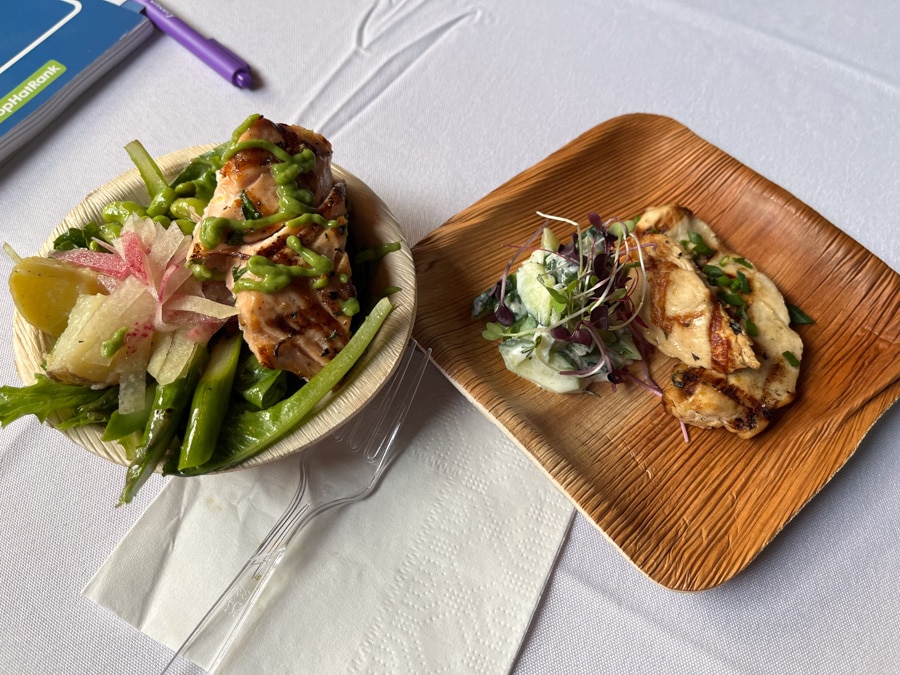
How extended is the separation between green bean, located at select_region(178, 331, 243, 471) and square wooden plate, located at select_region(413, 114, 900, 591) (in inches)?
18.6

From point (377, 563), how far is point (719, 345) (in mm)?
992

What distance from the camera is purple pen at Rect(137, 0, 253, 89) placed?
7.25ft

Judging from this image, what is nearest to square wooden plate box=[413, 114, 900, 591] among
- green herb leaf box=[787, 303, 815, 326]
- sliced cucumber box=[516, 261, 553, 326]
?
green herb leaf box=[787, 303, 815, 326]

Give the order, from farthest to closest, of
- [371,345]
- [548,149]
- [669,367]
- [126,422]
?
[548,149] < [669,367] < [371,345] < [126,422]

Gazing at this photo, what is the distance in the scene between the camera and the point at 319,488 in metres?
1.54

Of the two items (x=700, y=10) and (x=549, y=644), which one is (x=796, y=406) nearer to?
(x=549, y=644)

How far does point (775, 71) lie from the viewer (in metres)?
2.36

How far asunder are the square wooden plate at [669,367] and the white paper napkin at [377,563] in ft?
0.57

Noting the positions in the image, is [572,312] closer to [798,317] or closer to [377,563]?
[798,317]

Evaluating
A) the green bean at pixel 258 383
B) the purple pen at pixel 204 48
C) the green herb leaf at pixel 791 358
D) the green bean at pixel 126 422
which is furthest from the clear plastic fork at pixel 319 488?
the purple pen at pixel 204 48

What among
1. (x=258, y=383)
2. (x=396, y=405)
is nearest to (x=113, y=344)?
(x=258, y=383)

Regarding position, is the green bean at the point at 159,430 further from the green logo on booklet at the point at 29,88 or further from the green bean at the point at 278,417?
the green logo on booklet at the point at 29,88

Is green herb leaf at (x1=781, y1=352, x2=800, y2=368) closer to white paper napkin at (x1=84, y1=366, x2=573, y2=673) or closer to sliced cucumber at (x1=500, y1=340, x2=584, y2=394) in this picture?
sliced cucumber at (x1=500, y1=340, x2=584, y2=394)

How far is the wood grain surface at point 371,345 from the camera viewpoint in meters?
1.26
